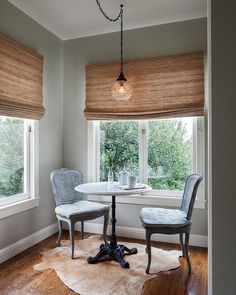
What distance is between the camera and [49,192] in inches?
139

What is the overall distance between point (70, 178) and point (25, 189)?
1.83 feet

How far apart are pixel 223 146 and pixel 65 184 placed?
2.28 m

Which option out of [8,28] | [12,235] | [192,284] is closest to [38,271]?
[12,235]

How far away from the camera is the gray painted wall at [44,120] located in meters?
2.82

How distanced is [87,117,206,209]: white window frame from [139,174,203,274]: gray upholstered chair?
471 mm

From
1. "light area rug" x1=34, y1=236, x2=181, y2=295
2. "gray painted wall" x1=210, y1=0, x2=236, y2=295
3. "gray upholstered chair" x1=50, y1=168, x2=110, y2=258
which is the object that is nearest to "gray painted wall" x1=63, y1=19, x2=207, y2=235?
"gray upholstered chair" x1=50, y1=168, x2=110, y2=258

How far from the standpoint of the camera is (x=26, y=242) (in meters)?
3.05

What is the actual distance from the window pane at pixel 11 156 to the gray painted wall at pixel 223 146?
224 cm

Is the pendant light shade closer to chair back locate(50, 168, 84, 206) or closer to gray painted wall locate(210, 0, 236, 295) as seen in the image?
chair back locate(50, 168, 84, 206)

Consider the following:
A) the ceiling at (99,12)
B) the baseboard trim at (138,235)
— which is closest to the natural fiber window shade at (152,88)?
the ceiling at (99,12)

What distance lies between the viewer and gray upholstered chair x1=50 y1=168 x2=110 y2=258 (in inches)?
110

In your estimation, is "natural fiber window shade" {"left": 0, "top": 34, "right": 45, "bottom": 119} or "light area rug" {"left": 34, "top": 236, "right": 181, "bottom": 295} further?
"natural fiber window shade" {"left": 0, "top": 34, "right": 45, "bottom": 119}

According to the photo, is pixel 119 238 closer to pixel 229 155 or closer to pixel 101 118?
pixel 101 118

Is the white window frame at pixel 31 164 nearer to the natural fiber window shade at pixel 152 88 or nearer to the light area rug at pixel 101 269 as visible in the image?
the light area rug at pixel 101 269
